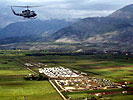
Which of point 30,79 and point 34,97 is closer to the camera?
point 34,97

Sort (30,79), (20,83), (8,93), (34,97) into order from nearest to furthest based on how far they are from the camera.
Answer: (34,97)
(8,93)
(20,83)
(30,79)

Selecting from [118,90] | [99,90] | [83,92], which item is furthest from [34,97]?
[118,90]

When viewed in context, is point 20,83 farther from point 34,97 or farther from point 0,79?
point 34,97

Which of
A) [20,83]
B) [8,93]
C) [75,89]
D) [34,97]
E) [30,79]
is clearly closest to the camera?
[34,97]

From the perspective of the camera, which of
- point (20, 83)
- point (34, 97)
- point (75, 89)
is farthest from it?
point (20, 83)

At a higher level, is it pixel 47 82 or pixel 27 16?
pixel 27 16

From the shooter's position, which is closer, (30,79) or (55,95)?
(55,95)

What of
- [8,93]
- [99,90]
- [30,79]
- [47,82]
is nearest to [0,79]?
[30,79]

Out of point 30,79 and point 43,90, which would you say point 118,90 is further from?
point 30,79

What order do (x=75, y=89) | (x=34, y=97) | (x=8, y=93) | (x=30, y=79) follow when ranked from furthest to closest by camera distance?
(x=30, y=79), (x=75, y=89), (x=8, y=93), (x=34, y=97)
